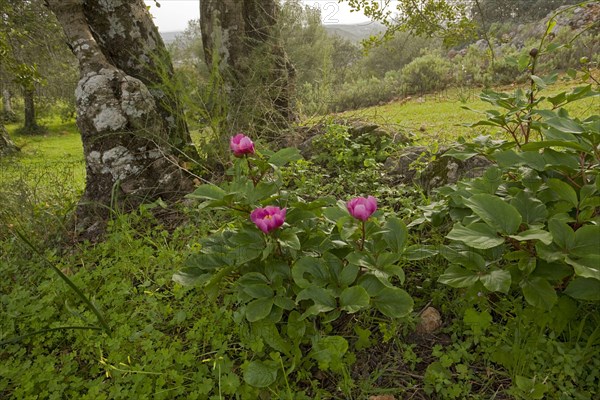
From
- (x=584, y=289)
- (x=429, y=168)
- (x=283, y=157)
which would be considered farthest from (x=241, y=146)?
(x=429, y=168)

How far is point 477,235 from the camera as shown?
1.29m

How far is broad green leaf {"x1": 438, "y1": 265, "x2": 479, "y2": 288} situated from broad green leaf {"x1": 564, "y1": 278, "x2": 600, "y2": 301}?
0.28 m

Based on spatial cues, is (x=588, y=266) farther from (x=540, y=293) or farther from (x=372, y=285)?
(x=372, y=285)

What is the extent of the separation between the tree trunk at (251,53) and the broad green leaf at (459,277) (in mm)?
2700

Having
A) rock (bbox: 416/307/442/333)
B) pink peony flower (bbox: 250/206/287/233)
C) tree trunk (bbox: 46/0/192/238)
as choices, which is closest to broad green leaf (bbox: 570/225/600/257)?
rock (bbox: 416/307/442/333)

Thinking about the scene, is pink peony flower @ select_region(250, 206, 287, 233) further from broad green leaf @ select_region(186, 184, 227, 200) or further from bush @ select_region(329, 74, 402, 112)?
bush @ select_region(329, 74, 402, 112)

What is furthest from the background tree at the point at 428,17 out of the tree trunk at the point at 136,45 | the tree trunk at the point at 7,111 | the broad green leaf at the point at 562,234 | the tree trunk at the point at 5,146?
the tree trunk at the point at 7,111

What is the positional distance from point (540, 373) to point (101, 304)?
198cm

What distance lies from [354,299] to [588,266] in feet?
2.35

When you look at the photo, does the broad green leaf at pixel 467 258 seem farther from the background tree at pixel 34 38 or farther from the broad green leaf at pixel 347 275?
the background tree at pixel 34 38

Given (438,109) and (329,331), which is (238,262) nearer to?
(329,331)

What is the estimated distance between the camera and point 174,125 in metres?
3.55

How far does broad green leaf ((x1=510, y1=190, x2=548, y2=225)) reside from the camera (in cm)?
134

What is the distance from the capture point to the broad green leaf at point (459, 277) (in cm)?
128
